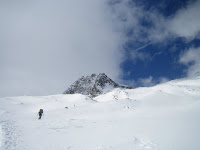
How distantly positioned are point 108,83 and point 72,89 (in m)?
45.0

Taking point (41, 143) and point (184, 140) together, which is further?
point (41, 143)

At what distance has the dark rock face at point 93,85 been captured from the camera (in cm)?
12021

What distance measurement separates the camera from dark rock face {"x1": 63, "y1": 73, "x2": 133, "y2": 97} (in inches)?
4733

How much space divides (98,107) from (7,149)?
19.9 m

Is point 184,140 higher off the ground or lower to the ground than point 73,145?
higher

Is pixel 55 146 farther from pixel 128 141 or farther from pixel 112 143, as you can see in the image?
pixel 128 141

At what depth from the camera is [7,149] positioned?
6.23 metres

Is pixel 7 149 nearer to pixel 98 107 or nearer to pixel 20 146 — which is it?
pixel 20 146

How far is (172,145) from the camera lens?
618 cm

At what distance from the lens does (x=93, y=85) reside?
13062 centimetres

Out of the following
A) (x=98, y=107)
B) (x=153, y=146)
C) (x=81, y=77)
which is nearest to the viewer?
(x=153, y=146)

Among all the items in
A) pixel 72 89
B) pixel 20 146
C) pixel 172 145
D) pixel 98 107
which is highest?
pixel 72 89

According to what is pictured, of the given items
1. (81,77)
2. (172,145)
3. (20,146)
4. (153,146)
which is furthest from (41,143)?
(81,77)

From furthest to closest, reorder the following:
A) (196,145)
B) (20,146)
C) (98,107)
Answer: (98,107) → (20,146) → (196,145)
